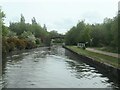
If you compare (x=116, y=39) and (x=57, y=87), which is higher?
(x=116, y=39)

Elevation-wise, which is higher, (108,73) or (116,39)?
(116,39)

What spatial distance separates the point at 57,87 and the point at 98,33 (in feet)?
289

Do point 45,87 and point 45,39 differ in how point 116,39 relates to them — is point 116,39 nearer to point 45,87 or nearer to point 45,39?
point 45,87

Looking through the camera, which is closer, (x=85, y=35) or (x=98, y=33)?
(x=98, y=33)

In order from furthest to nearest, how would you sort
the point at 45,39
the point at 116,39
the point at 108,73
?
the point at 45,39, the point at 116,39, the point at 108,73

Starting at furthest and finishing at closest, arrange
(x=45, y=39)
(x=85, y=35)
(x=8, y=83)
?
1. (x=45, y=39)
2. (x=85, y=35)
3. (x=8, y=83)

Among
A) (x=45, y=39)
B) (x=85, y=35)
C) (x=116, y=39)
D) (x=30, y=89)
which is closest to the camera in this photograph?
(x=30, y=89)

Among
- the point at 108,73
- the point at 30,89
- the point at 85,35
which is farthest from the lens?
the point at 85,35

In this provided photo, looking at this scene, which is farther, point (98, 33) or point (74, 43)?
point (74, 43)

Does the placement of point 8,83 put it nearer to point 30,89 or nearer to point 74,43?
point 30,89

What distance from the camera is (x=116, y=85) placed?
25.9m

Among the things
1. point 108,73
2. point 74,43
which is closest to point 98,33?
point 74,43

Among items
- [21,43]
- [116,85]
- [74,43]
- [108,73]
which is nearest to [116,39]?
[108,73]

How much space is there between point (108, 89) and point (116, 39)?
27.7 meters
